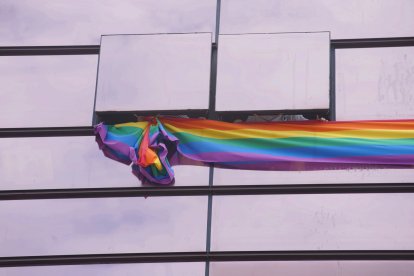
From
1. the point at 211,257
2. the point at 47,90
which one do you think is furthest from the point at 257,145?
the point at 47,90

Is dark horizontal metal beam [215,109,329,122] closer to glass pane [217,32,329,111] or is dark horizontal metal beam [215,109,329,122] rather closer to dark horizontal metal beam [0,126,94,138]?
glass pane [217,32,329,111]

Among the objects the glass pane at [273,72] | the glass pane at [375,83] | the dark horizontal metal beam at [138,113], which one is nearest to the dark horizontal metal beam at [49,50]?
the dark horizontal metal beam at [138,113]

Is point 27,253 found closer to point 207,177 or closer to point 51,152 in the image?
point 51,152

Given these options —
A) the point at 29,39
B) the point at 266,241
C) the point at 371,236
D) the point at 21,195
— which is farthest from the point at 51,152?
the point at 371,236

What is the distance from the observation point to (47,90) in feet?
30.5

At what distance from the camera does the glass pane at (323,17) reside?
364 inches

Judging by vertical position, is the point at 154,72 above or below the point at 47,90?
above

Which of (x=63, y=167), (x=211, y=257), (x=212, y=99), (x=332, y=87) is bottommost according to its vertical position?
(x=211, y=257)

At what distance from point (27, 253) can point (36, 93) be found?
1.41 metres

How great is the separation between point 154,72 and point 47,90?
0.92 m

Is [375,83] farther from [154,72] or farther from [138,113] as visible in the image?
[138,113]

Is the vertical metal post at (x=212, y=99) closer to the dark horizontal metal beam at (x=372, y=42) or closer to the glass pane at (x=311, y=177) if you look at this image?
the glass pane at (x=311, y=177)

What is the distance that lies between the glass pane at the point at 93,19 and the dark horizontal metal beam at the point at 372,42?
3.56ft

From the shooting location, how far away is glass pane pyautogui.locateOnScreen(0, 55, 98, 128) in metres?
9.17
